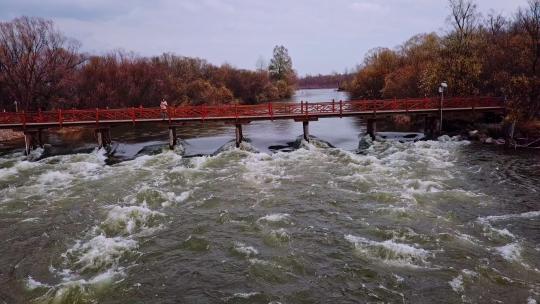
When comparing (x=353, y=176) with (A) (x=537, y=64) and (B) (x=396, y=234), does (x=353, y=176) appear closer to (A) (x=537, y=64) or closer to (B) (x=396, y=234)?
(B) (x=396, y=234)

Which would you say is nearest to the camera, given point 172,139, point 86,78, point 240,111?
point 172,139

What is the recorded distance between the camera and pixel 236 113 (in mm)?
30438

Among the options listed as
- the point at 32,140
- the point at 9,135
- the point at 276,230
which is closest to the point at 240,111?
the point at 32,140

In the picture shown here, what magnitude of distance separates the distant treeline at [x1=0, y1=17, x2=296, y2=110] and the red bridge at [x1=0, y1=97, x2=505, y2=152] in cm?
1570

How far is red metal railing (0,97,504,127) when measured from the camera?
30.3 meters

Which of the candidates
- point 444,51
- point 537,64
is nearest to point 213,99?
point 444,51

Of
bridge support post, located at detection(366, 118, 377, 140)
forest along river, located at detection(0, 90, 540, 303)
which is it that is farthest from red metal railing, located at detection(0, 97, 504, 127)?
forest along river, located at detection(0, 90, 540, 303)

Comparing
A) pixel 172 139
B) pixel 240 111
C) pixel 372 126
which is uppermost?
pixel 240 111

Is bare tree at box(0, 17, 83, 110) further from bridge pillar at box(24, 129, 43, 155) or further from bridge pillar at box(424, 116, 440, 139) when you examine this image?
bridge pillar at box(424, 116, 440, 139)

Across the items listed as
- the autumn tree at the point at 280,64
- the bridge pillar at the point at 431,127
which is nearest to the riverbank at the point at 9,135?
the bridge pillar at the point at 431,127

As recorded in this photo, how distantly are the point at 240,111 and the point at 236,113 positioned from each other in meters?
0.57

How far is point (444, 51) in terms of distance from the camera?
120 feet

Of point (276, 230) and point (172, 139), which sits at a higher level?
point (172, 139)

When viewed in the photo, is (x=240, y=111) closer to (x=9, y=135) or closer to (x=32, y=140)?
(x=32, y=140)
